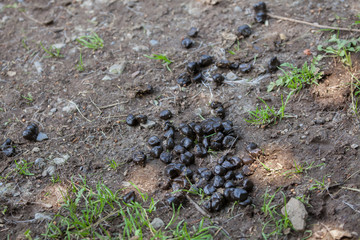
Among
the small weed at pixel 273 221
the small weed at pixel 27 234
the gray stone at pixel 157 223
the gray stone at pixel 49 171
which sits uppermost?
the gray stone at pixel 49 171

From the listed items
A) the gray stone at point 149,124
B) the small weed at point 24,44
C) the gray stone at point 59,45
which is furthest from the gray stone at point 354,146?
the small weed at point 24,44

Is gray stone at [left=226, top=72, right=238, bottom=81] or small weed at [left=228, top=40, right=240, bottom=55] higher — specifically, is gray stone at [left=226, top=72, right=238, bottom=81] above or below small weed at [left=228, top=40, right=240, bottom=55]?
below

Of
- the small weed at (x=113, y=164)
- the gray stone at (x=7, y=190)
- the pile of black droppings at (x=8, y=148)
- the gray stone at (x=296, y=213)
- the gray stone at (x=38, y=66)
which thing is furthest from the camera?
the gray stone at (x=38, y=66)

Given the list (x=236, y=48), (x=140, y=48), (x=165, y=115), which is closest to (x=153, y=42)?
(x=140, y=48)

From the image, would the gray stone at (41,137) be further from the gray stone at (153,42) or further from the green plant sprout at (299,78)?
the green plant sprout at (299,78)

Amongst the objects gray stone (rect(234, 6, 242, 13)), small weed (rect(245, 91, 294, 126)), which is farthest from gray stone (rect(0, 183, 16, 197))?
gray stone (rect(234, 6, 242, 13))

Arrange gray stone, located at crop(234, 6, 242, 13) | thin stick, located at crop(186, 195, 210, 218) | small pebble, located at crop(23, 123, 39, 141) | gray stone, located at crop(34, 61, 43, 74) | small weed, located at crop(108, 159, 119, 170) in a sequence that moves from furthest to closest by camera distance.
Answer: gray stone, located at crop(234, 6, 242, 13) < gray stone, located at crop(34, 61, 43, 74) < small pebble, located at crop(23, 123, 39, 141) < small weed, located at crop(108, 159, 119, 170) < thin stick, located at crop(186, 195, 210, 218)

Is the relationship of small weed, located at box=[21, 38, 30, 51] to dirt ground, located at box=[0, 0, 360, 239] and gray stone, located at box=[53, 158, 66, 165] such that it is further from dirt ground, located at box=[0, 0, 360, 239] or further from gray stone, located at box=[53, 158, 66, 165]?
gray stone, located at box=[53, 158, 66, 165]
